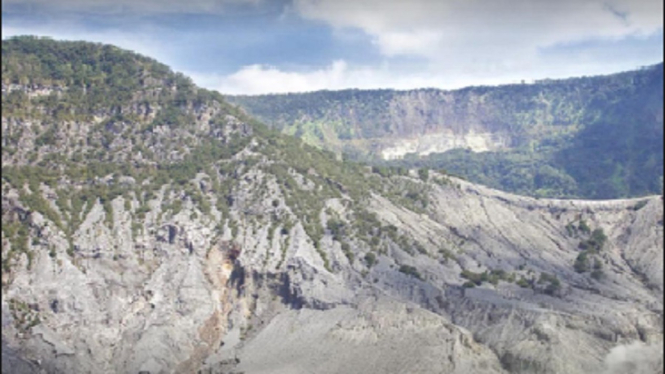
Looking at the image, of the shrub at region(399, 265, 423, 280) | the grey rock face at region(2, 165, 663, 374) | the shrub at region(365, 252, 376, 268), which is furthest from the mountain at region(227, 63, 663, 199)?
the shrub at region(399, 265, 423, 280)

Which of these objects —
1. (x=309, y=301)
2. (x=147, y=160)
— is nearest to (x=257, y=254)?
(x=309, y=301)

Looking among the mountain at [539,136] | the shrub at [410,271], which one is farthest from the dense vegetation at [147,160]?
the mountain at [539,136]

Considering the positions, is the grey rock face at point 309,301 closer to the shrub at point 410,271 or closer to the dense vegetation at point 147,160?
the shrub at point 410,271

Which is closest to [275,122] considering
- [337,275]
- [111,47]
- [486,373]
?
[111,47]

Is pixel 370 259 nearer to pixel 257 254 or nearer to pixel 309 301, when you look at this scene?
pixel 309 301

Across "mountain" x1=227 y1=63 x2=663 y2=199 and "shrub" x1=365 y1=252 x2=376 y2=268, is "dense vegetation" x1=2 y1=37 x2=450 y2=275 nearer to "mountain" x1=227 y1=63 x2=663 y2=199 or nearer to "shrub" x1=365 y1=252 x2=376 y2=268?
"shrub" x1=365 y1=252 x2=376 y2=268

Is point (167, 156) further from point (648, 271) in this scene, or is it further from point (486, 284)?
point (648, 271)
